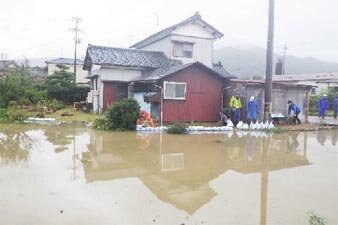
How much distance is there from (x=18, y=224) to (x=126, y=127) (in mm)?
11817

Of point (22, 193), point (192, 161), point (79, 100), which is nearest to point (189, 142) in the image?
point (192, 161)

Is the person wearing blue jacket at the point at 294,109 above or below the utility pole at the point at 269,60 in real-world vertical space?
below

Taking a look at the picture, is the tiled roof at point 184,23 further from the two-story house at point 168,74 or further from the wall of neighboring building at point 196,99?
the wall of neighboring building at point 196,99

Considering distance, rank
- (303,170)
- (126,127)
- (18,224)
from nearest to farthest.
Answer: (18,224), (303,170), (126,127)

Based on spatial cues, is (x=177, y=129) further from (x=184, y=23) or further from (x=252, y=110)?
(x=184, y=23)

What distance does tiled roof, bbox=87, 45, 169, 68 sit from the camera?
24062 millimetres

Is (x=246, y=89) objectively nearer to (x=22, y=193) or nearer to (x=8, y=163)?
(x=8, y=163)

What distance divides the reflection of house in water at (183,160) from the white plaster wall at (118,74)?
970 cm

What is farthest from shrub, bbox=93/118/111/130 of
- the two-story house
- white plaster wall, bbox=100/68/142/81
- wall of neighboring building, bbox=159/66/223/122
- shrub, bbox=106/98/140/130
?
white plaster wall, bbox=100/68/142/81

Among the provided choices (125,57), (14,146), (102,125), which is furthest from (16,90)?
(14,146)

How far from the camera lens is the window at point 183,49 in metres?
26.4

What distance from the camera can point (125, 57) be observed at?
25172mm

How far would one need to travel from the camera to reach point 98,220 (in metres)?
5.41

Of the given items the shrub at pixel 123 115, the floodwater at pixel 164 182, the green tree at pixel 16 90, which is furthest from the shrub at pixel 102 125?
Result: the green tree at pixel 16 90
